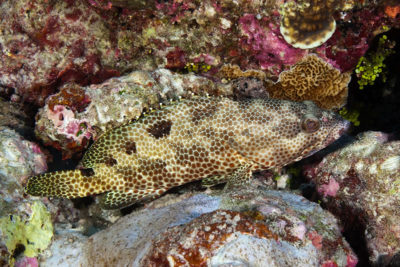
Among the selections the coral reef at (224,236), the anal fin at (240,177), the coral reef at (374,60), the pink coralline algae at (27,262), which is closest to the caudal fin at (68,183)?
the coral reef at (224,236)

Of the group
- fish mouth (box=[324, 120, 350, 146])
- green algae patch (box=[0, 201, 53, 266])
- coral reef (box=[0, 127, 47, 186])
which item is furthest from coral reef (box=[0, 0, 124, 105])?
fish mouth (box=[324, 120, 350, 146])

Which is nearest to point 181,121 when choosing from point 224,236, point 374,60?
point 224,236

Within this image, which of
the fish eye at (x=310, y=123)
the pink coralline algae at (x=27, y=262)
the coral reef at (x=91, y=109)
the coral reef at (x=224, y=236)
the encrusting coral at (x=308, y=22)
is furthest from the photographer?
the coral reef at (x=91, y=109)

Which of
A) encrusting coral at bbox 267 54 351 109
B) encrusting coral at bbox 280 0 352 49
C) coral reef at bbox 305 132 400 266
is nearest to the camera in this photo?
coral reef at bbox 305 132 400 266

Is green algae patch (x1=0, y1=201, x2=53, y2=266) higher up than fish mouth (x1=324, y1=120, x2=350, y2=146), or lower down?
lower down

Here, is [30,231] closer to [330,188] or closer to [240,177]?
[240,177]

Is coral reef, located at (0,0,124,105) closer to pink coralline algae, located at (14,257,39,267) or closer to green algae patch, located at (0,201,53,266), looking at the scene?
green algae patch, located at (0,201,53,266)

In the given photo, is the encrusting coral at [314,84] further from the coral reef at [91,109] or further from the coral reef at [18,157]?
the coral reef at [18,157]
